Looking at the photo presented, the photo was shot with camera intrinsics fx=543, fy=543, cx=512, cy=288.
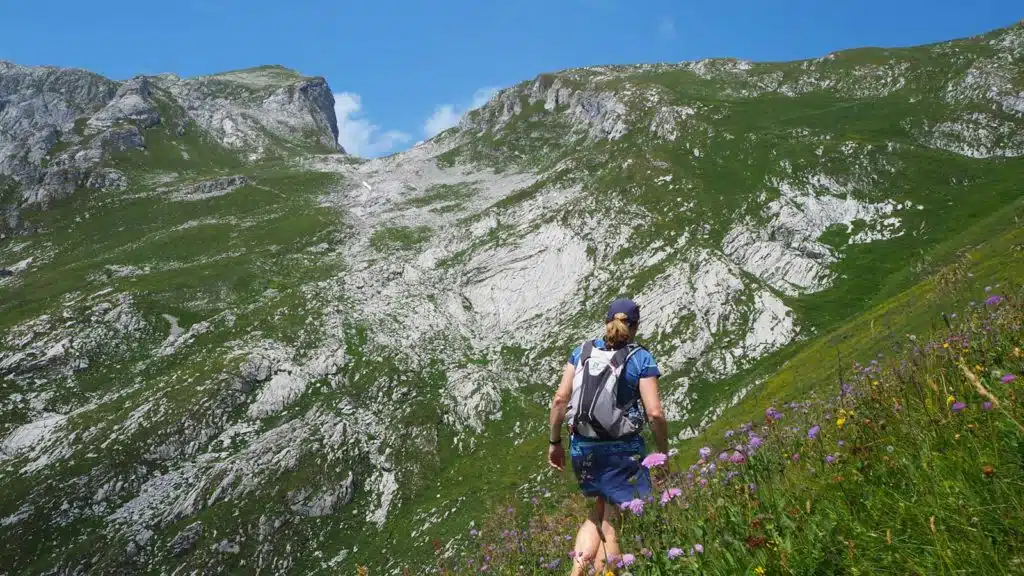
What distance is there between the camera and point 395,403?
62531 millimetres

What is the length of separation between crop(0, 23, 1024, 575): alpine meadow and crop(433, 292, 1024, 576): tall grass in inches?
1.0

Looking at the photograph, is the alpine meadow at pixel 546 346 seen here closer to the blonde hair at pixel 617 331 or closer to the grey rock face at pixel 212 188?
the blonde hair at pixel 617 331

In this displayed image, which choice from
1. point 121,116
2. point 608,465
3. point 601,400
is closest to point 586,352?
point 601,400

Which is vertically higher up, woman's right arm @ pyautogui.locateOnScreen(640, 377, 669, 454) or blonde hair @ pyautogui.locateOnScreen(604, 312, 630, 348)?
blonde hair @ pyautogui.locateOnScreen(604, 312, 630, 348)

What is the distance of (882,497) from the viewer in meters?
3.31

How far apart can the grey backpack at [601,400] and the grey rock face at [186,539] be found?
5165cm

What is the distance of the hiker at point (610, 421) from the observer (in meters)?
6.33

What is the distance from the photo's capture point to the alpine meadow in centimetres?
426

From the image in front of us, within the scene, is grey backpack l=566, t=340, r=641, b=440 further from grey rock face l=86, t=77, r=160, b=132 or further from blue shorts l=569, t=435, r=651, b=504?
grey rock face l=86, t=77, r=160, b=132

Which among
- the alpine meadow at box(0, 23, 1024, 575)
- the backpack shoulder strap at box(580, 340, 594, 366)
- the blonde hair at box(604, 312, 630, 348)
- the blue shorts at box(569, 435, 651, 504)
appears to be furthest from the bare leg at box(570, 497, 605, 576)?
the blonde hair at box(604, 312, 630, 348)

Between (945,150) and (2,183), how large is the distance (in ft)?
743

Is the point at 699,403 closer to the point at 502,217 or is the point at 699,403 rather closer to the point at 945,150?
the point at 502,217

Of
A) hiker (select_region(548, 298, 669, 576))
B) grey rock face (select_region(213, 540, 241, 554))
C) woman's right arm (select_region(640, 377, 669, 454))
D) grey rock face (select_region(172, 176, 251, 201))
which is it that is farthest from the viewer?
grey rock face (select_region(172, 176, 251, 201))

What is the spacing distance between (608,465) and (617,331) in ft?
5.33
